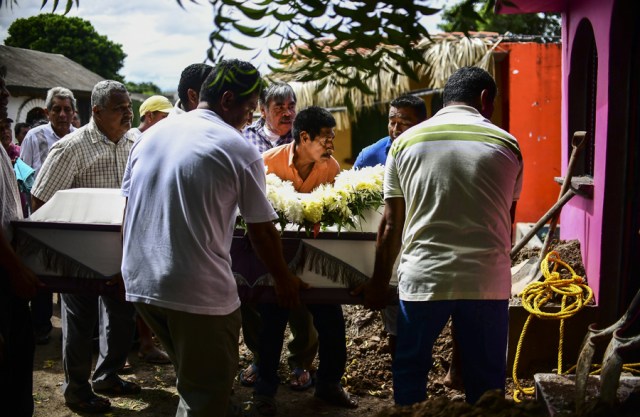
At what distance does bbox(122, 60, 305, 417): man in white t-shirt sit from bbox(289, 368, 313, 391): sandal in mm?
1980

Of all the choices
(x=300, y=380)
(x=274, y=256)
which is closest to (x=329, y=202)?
(x=274, y=256)

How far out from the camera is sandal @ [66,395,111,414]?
476 centimetres

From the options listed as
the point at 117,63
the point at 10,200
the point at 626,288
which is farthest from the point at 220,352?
the point at 117,63

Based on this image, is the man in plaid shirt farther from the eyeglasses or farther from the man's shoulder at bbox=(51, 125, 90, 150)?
the man's shoulder at bbox=(51, 125, 90, 150)

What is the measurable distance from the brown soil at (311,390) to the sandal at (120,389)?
61mm

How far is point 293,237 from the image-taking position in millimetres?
4145

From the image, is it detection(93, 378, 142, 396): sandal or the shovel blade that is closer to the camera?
detection(93, 378, 142, 396): sandal

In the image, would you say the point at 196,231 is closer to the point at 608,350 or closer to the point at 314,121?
the point at 314,121

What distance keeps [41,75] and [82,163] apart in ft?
61.6

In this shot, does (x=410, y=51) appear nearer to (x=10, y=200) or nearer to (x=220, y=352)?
(x=220, y=352)

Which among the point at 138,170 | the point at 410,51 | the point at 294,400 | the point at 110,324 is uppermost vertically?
the point at 410,51

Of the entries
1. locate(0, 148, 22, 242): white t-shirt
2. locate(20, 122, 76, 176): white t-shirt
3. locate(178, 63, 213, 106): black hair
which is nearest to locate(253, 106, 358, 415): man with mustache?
locate(178, 63, 213, 106): black hair

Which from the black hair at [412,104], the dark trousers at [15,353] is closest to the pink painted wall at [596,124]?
the black hair at [412,104]

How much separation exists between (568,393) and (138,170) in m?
2.41
